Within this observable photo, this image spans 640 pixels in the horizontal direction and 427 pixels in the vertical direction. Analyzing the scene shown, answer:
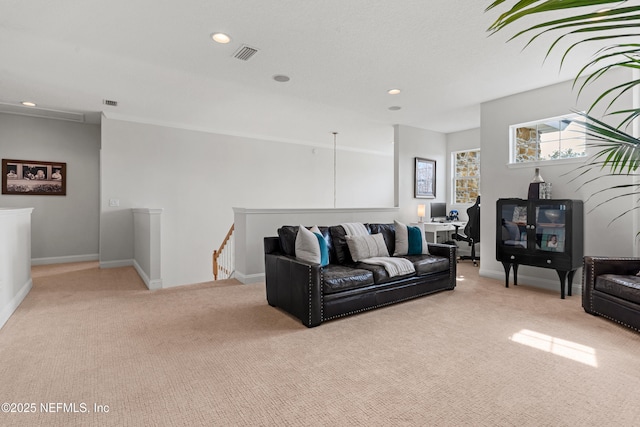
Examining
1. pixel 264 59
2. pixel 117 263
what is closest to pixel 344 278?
pixel 264 59

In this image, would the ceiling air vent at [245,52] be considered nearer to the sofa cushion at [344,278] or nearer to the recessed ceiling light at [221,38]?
the recessed ceiling light at [221,38]

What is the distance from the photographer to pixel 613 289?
3150 millimetres

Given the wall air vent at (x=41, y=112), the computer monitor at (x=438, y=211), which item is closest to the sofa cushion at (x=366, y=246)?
the computer monitor at (x=438, y=211)

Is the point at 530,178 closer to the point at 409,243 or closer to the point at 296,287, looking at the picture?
the point at 409,243

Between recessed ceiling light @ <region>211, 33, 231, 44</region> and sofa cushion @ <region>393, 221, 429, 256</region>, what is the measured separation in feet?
9.34

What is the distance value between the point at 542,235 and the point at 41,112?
767cm

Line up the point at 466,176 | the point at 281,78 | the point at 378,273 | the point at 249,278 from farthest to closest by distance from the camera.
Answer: the point at 466,176
the point at 249,278
the point at 281,78
the point at 378,273

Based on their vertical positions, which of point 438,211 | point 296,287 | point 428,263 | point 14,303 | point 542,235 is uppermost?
point 438,211

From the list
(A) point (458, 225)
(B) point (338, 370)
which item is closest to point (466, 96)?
(A) point (458, 225)

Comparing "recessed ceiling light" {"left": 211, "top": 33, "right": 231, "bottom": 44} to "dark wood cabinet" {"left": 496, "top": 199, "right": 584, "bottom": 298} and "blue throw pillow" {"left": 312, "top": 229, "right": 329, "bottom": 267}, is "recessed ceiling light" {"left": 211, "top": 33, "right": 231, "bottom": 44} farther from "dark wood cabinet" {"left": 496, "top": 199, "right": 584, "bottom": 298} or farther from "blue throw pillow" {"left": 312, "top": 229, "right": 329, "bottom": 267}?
"dark wood cabinet" {"left": 496, "top": 199, "right": 584, "bottom": 298}

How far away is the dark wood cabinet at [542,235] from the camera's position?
3.95 metres

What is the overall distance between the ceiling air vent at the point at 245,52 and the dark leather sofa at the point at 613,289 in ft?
12.7

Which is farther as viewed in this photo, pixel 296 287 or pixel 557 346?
pixel 296 287

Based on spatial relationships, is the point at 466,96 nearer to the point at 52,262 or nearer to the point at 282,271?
the point at 282,271
